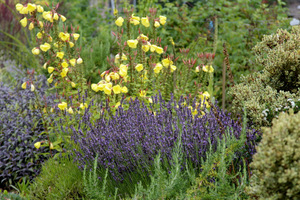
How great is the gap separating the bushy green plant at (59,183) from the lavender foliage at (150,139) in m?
0.17

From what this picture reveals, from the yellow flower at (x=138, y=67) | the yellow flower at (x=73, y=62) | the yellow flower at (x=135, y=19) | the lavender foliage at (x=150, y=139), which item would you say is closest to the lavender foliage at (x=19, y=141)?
the yellow flower at (x=73, y=62)

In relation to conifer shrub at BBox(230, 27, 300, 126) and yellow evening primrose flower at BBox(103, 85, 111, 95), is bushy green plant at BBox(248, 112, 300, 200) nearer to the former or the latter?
conifer shrub at BBox(230, 27, 300, 126)

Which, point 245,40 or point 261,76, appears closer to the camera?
point 261,76

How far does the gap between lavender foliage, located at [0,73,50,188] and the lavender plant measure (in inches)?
42.6

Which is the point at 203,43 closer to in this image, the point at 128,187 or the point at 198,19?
the point at 198,19

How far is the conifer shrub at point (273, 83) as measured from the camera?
2.66m

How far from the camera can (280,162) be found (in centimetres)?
161

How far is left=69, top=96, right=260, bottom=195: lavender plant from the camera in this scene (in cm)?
249

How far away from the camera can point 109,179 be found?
2.73 meters

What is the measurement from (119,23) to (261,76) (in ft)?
4.92

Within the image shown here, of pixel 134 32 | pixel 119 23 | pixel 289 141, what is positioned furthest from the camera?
pixel 134 32

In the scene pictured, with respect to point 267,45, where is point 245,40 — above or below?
below

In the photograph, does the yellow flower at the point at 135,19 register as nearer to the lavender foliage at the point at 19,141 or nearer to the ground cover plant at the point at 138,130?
the ground cover plant at the point at 138,130

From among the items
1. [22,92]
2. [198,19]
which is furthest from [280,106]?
[198,19]
